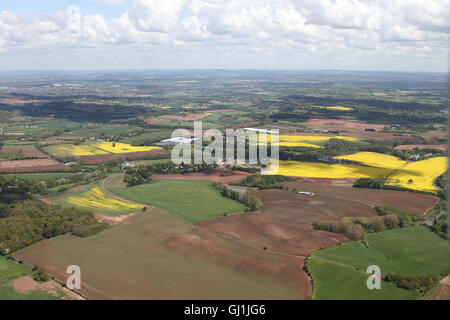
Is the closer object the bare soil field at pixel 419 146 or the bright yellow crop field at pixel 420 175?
the bright yellow crop field at pixel 420 175

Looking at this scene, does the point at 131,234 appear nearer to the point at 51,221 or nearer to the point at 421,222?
the point at 51,221

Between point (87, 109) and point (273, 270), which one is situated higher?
point (87, 109)

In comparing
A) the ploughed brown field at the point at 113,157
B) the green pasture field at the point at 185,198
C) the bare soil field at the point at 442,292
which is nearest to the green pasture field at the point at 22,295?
the green pasture field at the point at 185,198

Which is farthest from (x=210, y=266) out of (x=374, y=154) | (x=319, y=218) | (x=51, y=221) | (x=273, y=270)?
(x=374, y=154)

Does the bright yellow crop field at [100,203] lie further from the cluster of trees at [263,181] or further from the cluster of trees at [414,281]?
the cluster of trees at [414,281]

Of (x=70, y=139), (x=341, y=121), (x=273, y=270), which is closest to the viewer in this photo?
(x=273, y=270)

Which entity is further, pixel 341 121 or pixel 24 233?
pixel 341 121
